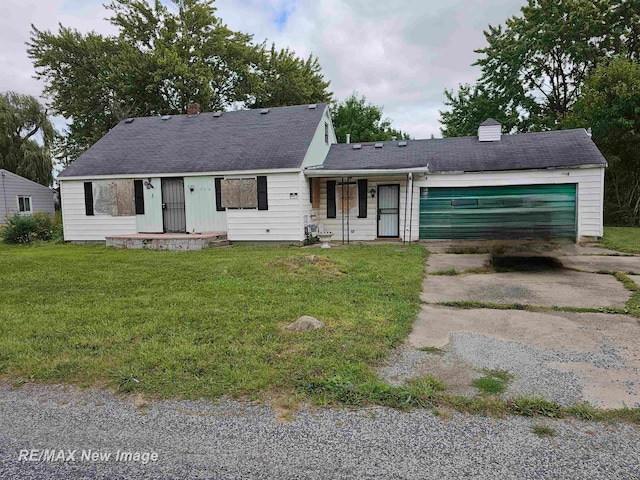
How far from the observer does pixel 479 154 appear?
13102mm

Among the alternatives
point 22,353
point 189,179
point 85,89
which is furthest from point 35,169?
point 22,353

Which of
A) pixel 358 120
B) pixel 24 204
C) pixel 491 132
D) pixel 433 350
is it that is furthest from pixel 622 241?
pixel 24 204

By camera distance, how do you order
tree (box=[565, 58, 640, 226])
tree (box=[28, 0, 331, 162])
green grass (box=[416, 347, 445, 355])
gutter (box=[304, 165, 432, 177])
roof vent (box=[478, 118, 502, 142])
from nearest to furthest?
1. green grass (box=[416, 347, 445, 355])
2. gutter (box=[304, 165, 432, 177])
3. roof vent (box=[478, 118, 502, 142])
4. tree (box=[565, 58, 640, 226])
5. tree (box=[28, 0, 331, 162])

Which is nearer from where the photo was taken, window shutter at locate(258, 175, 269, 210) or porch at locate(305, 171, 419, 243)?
window shutter at locate(258, 175, 269, 210)

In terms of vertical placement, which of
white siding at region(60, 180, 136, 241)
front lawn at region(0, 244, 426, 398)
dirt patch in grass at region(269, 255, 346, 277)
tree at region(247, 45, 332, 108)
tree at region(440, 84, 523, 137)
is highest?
tree at region(247, 45, 332, 108)

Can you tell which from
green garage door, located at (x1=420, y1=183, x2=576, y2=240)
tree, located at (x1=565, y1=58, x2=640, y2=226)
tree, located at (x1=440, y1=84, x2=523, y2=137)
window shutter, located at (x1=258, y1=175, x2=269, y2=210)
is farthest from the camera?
tree, located at (x1=440, y1=84, x2=523, y2=137)

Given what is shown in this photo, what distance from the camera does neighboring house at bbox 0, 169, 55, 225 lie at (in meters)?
20.5

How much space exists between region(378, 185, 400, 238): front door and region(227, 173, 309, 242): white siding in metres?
2.45

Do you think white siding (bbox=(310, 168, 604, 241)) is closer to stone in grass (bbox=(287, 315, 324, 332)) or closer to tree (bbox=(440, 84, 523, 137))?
stone in grass (bbox=(287, 315, 324, 332))

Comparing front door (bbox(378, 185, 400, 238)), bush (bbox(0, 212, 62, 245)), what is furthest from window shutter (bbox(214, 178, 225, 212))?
bush (bbox(0, 212, 62, 245))

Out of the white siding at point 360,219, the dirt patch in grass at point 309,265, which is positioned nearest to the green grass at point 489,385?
the dirt patch in grass at point 309,265

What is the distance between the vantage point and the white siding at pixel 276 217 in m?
11.9

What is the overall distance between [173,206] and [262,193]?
3.14 metres

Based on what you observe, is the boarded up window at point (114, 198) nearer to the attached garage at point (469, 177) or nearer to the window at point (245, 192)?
the window at point (245, 192)
